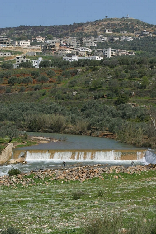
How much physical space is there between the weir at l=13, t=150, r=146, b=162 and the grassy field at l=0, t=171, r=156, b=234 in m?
10.7

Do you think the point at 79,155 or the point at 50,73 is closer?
the point at 79,155

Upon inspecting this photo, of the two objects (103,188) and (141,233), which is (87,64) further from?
(141,233)

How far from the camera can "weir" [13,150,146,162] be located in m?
33.8

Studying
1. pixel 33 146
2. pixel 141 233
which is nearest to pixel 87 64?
pixel 33 146

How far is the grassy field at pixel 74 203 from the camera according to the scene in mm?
13039

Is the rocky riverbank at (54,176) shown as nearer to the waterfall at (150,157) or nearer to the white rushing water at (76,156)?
the waterfall at (150,157)

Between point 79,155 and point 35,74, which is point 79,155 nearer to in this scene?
point 79,155

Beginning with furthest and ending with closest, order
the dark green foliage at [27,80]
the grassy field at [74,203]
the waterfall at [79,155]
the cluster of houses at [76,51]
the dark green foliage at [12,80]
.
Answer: the cluster of houses at [76,51], the dark green foliage at [27,80], the dark green foliage at [12,80], the waterfall at [79,155], the grassy field at [74,203]

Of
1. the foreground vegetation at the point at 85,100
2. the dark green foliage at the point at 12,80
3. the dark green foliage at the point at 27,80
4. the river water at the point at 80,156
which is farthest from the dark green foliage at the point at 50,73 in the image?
the river water at the point at 80,156

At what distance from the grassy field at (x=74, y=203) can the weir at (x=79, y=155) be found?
10688 millimetres

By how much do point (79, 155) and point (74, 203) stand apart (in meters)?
17.6

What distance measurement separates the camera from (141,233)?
31.6ft

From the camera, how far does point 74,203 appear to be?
16391 millimetres

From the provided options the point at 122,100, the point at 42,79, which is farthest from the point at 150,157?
the point at 42,79
